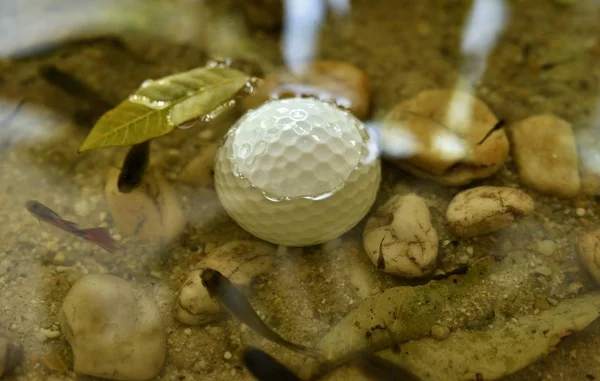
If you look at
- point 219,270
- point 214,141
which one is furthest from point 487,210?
point 214,141

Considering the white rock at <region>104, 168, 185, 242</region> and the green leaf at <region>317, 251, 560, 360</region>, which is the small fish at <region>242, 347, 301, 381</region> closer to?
the green leaf at <region>317, 251, 560, 360</region>

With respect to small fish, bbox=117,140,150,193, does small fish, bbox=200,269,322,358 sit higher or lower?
lower

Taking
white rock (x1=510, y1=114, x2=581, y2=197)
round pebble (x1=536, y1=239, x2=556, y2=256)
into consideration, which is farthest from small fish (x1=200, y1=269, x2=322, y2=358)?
white rock (x1=510, y1=114, x2=581, y2=197)

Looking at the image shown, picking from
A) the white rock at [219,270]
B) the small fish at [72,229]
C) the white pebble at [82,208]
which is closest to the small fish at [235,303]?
the white rock at [219,270]

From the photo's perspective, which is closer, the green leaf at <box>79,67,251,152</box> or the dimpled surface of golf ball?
the dimpled surface of golf ball

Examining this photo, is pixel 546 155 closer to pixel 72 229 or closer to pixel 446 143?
pixel 446 143

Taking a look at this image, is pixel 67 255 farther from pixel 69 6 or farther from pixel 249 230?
pixel 69 6

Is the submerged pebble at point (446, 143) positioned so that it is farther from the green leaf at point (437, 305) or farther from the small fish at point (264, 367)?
the small fish at point (264, 367)
